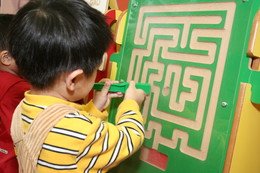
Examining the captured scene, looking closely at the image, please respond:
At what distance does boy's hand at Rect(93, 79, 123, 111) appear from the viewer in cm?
76

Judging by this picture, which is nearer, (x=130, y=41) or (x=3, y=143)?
(x=130, y=41)

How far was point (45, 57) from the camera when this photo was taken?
1.93 ft

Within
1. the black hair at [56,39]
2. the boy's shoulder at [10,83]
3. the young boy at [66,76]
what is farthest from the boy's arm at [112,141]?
the boy's shoulder at [10,83]

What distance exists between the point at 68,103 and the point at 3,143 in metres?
0.44

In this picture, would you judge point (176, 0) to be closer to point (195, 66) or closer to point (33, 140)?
point (195, 66)

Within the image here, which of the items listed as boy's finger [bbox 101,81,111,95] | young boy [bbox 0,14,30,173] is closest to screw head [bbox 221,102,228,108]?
boy's finger [bbox 101,81,111,95]

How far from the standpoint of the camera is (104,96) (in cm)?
77

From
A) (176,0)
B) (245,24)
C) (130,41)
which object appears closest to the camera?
(245,24)

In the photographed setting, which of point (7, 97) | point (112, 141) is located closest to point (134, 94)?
point (112, 141)

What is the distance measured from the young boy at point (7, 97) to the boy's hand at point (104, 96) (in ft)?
0.90

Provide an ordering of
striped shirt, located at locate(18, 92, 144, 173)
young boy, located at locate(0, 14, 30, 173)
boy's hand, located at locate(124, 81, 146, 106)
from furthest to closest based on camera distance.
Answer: young boy, located at locate(0, 14, 30, 173) < boy's hand, located at locate(124, 81, 146, 106) < striped shirt, located at locate(18, 92, 144, 173)

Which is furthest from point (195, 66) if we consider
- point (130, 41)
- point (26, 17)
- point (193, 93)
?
point (26, 17)

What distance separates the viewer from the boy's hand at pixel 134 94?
689 millimetres

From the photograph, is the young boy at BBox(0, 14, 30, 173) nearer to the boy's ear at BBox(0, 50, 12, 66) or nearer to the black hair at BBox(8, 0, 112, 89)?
the boy's ear at BBox(0, 50, 12, 66)
